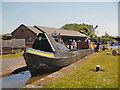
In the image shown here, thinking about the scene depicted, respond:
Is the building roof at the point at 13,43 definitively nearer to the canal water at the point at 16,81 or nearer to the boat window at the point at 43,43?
the boat window at the point at 43,43

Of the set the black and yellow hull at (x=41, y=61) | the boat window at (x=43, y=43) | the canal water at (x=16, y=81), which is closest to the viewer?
the canal water at (x=16, y=81)

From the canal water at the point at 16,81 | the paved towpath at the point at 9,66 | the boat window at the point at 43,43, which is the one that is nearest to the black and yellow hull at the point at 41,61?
the canal water at the point at 16,81

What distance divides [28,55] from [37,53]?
27.3 inches

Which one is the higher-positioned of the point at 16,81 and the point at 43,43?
the point at 43,43

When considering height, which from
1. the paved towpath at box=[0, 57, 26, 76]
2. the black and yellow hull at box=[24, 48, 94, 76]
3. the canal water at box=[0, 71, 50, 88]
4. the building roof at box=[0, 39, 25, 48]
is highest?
the building roof at box=[0, 39, 25, 48]

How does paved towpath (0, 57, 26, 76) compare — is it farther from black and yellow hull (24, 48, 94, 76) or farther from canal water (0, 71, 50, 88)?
black and yellow hull (24, 48, 94, 76)

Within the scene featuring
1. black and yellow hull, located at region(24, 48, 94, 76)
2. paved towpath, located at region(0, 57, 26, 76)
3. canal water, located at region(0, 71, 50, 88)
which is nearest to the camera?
canal water, located at region(0, 71, 50, 88)

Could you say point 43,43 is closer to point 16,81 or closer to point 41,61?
point 41,61

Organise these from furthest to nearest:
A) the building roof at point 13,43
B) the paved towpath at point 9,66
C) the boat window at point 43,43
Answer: the building roof at point 13,43 → the boat window at point 43,43 → the paved towpath at point 9,66

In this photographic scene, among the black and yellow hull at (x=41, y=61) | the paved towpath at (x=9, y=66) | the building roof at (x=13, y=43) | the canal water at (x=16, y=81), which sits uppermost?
the building roof at (x=13, y=43)

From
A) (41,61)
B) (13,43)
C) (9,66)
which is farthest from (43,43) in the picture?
(13,43)

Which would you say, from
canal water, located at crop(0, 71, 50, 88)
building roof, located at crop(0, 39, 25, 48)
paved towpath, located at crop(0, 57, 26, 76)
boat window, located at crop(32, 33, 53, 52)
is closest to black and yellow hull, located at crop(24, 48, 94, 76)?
canal water, located at crop(0, 71, 50, 88)

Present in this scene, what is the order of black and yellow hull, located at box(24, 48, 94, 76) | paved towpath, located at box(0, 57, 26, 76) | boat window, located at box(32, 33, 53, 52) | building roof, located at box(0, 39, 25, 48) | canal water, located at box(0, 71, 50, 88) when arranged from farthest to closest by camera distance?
building roof, located at box(0, 39, 25, 48) < boat window, located at box(32, 33, 53, 52) < paved towpath, located at box(0, 57, 26, 76) < black and yellow hull, located at box(24, 48, 94, 76) < canal water, located at box(0, 71, 50, 88)

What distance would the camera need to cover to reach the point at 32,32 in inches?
1224
